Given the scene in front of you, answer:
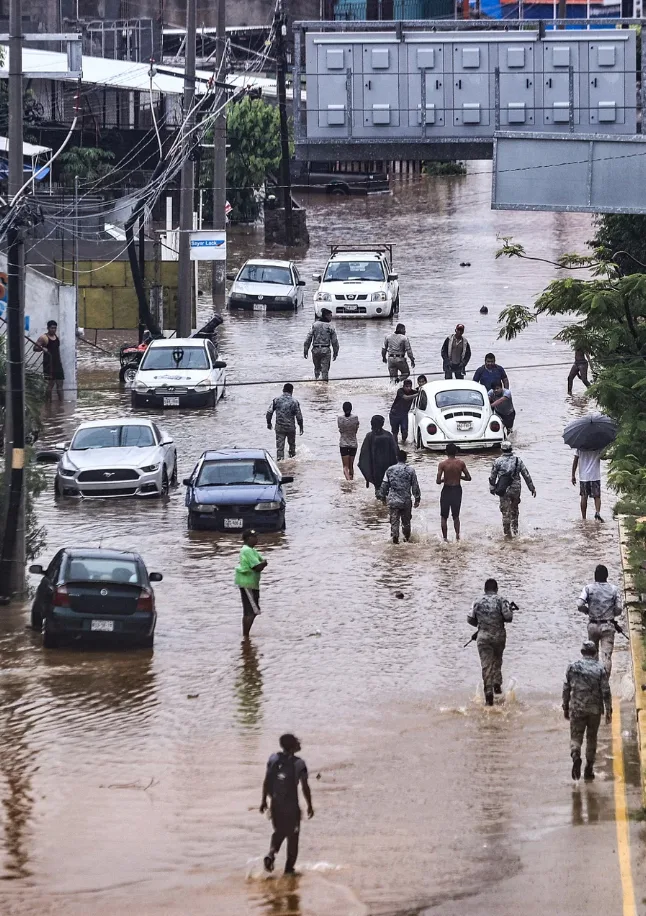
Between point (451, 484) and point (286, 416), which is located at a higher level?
point (286, 416)

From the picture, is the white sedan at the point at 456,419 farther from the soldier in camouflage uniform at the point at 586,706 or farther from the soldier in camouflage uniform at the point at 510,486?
the soldier in camouflage uniform at the point at 586,706

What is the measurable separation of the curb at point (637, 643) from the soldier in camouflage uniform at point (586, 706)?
1.51 feet

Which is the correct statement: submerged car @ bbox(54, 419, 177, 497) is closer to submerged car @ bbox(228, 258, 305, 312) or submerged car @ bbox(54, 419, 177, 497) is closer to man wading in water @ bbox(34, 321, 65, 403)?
man wading in water @ bbox(34, 321, 65, 403)

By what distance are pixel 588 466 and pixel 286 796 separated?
538 inches

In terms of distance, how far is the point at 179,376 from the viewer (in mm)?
36438

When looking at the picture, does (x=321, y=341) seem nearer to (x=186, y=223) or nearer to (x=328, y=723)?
(x=186, y=223)

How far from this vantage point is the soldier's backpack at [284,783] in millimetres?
13609

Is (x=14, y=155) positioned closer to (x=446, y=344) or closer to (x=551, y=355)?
(x=446, y=344)

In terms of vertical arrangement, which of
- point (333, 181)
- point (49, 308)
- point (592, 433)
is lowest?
point (592, 433)

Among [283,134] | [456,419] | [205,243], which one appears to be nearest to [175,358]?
[205,243]

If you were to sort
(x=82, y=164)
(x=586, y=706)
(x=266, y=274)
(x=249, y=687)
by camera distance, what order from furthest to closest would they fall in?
1. (x=82, y=164)
2. (x=266, y=274)
3. (x=249, y=687)
4. (x=586, y=706)

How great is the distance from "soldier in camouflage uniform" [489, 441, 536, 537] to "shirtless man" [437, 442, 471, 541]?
45 cm

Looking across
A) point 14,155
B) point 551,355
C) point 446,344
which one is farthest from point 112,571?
point 551,355

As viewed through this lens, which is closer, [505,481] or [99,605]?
[99,605]
